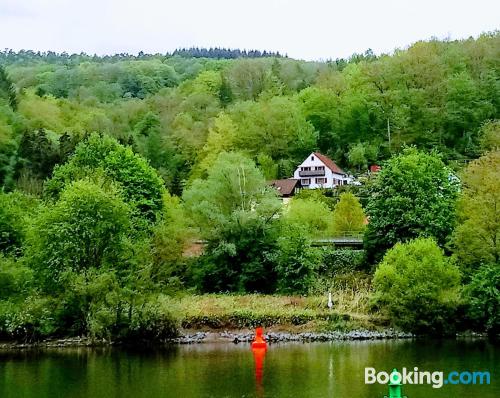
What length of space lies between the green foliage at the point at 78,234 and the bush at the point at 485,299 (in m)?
19.8

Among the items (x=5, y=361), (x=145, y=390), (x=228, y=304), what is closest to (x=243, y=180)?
(x=228, y=304)

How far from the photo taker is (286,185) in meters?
74.8

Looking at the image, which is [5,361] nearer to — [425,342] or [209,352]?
[209,352]

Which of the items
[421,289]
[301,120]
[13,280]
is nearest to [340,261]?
[421,289]

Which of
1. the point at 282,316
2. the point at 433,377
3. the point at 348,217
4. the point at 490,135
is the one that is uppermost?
the point at 490,135

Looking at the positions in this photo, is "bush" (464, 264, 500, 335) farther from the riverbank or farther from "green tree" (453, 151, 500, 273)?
the riverbank

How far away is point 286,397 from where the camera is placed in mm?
22625

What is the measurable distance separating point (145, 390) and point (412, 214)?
27095 millimetres

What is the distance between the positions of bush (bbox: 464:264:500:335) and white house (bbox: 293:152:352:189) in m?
35.2

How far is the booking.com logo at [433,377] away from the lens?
25.1 metres

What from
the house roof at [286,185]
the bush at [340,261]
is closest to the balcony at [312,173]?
the house roof at [286,185]

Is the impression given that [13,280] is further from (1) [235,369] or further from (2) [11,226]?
(1) [235,369]

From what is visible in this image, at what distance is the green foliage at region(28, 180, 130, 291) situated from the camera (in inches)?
1626

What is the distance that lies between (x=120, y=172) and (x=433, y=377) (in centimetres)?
3575
